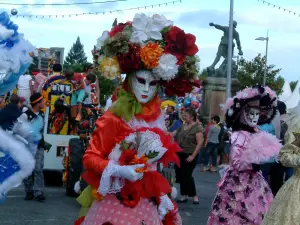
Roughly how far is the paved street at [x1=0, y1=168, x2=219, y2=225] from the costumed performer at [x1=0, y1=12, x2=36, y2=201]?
4.42 meters

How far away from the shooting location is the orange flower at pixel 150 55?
18.9 feet

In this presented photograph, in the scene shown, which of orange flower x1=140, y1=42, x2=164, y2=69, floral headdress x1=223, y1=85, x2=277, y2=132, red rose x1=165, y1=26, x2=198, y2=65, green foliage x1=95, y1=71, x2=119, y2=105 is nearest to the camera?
orange flower x1=140, y1=42, x2=164, y2=69

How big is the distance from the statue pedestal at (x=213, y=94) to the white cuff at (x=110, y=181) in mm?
21707

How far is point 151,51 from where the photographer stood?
577cm

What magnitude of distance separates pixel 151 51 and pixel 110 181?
3.67ft

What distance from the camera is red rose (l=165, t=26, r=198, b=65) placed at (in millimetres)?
5875

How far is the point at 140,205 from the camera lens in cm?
552

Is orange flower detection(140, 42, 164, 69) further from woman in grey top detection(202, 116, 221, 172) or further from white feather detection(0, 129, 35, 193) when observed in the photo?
woman in grey top detection(202, 116, 221, 172)

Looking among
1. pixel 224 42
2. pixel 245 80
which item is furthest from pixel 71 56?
pixel 224 42

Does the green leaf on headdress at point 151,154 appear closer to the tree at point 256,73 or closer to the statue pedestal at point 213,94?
the statue pedestal at point 213,94

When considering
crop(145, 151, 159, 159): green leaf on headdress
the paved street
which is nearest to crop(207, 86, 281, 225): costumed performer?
the paved street

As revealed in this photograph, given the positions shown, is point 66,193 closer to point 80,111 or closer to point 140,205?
Result: point 80,111

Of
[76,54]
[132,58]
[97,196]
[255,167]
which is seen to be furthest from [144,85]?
[76,54]

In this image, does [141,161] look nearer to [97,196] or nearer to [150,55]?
[97,196]
